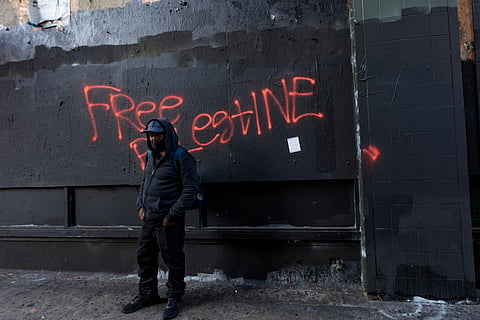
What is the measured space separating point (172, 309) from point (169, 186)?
4.08ft

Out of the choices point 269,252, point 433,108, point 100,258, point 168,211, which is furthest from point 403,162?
point 100,258

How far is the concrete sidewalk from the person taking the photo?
323 centimetres

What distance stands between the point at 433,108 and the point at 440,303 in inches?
81.2

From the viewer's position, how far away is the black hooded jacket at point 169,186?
3.17 metres

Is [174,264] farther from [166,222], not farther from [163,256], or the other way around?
[166,222]

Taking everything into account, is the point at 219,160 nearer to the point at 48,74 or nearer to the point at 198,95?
the point at 198,95

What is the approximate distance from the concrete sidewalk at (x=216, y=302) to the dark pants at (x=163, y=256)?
0.25 metres

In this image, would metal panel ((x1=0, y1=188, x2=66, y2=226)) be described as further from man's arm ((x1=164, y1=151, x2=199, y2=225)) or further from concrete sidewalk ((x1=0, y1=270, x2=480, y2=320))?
man's arm ((x1=164, y1=151, x2=199, y2=225))

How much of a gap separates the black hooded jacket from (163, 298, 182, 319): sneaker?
0.87 m

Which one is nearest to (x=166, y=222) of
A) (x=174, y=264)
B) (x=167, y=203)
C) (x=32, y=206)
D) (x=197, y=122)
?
(x=167, y=203)

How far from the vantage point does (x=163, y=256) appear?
10.8 ft

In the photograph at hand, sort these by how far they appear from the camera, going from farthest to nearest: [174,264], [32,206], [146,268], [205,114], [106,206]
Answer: [32,206] < [106,206] < [205,114] < [146,268] < [174,264]

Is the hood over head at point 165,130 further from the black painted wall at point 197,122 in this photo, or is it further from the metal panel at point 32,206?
the metal panel at point 32,206

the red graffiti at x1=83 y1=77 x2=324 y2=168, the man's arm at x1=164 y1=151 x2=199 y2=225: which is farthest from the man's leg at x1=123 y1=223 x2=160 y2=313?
the red graffiti at x1=83 y1=77 x2=324 y2=168
